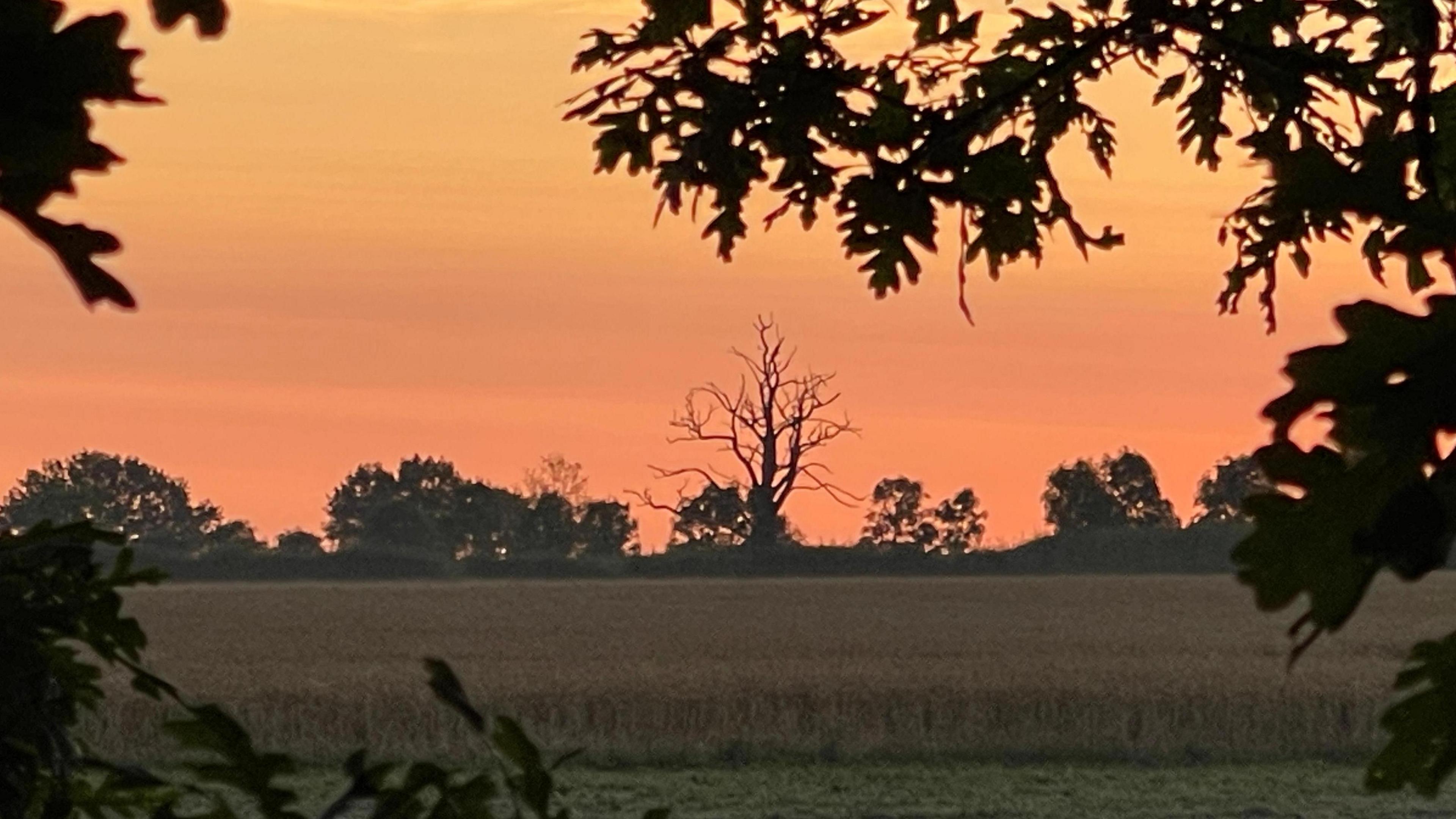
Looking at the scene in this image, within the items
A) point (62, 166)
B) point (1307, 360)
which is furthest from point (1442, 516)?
point (62, 166)

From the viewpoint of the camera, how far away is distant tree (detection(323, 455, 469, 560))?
62250mm

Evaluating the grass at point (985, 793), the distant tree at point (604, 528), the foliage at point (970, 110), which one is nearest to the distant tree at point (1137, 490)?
the distant tree at point (604, 528)

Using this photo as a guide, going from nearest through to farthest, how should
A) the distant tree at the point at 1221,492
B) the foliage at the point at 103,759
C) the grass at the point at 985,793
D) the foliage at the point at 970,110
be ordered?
the foliage at the point at 103,759, the foliage at the point at 970,110, the grass at the point at 985,793, the distant tree at the point at 1221,492

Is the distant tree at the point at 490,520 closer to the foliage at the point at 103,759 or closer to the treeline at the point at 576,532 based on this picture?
the treeline at the point at 576,532

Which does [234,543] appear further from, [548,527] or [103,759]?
[103,759]

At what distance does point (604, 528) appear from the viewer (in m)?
62.1

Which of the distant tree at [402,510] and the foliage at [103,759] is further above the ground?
the distant tree at [402,510]

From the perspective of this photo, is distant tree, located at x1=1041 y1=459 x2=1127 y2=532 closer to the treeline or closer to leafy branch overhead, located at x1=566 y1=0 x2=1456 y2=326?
the treeline

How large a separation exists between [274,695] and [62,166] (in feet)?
65.8

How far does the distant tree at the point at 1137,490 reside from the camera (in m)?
61.6

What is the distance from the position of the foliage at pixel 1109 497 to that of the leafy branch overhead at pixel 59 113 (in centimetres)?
6137

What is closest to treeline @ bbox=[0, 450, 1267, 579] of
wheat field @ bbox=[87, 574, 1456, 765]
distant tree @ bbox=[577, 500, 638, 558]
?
distant tree @ bbox=[577, 500, 638, 558]

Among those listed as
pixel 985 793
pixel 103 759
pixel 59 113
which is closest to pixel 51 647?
pixel 103 759

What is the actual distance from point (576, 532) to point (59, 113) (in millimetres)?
61809
